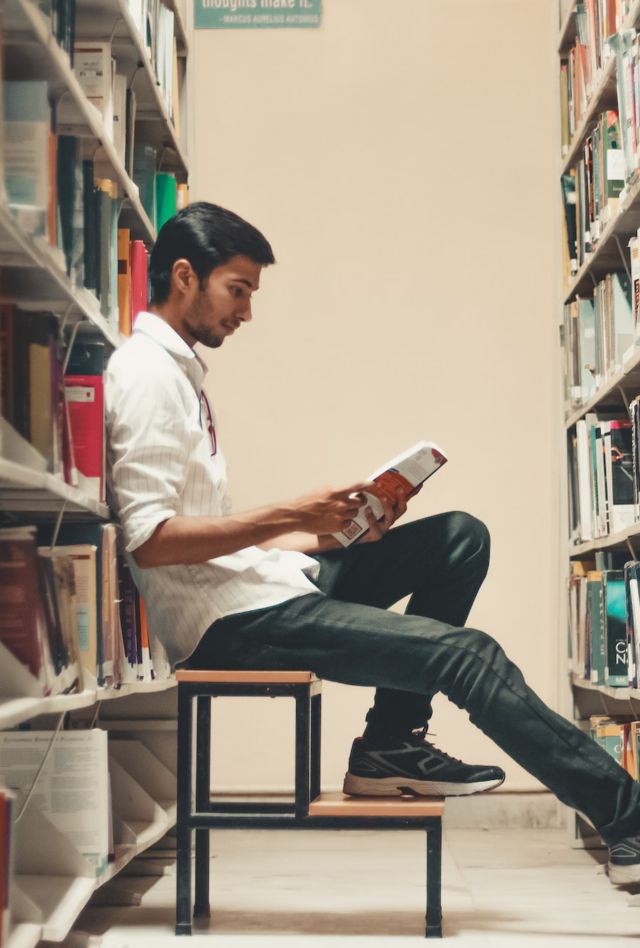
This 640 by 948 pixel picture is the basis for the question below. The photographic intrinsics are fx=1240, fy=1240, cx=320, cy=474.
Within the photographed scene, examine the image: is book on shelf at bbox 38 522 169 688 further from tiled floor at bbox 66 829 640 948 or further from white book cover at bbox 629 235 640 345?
white book cover at bbox 629 235 640 345

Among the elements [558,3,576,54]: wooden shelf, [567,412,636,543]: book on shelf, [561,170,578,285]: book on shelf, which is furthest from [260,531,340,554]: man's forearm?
[558,3,576,54]: wooden shelf

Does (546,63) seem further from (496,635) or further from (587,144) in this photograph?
(496,635)

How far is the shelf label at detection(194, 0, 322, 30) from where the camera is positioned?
12.0ft

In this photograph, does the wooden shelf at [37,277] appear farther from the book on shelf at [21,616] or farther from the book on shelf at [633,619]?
the book on shelf at [633,619]

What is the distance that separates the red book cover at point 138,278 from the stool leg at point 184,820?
2.92 feet

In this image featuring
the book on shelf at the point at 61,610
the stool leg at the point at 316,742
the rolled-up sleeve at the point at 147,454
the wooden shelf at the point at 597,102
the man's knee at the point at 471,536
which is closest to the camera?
the book on shelf at the point at 61,610

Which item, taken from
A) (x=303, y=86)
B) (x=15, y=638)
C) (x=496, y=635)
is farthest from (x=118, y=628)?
(x=303, y=86)

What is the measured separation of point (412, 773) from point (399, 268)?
72.7 inches

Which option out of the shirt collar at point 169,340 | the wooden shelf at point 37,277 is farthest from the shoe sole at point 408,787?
the wooden shelf at point 37,277

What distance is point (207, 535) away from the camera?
2.03 meters

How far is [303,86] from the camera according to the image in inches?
144

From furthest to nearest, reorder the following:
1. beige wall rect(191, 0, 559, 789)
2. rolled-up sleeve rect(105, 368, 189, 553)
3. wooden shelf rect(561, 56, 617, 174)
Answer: beige wall rect(191, 0, 559, 789), wooden shelf rect(561, 56, 617, 174), rolled-up sleeve rect(105, 368, 189, 553)

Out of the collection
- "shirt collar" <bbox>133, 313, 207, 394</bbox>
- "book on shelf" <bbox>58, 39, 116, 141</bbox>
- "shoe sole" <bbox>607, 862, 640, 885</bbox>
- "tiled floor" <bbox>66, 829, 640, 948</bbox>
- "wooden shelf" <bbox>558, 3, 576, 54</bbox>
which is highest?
"wooden shelf" <bbox>558, 3, 576, 54</bbox>

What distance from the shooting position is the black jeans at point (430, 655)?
1.95 m
